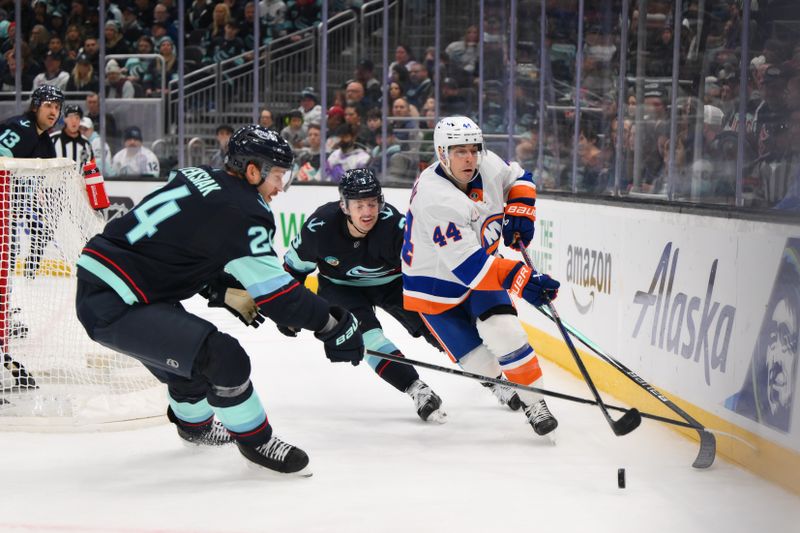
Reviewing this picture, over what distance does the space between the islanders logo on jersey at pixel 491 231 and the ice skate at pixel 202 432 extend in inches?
46.0

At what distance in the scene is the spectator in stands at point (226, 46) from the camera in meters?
8.67

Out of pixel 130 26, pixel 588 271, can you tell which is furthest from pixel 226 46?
→ pixel 588 271

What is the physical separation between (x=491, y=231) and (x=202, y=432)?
4.15ft

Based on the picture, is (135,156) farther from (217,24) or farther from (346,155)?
(346,155)

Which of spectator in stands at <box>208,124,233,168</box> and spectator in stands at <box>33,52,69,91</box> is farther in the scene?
spectator in stands at <box>33,52,69,91</box>

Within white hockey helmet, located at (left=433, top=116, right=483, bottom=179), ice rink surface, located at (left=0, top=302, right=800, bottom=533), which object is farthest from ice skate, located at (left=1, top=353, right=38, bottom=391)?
white hockey helmet, located at (left=433, top=116, right=483, bottom=179)

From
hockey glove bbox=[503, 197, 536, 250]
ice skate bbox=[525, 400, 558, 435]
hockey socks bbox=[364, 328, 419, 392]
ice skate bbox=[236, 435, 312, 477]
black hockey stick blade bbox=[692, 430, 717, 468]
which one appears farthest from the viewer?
hockey socks bbox=[364, 328, 419, 392]

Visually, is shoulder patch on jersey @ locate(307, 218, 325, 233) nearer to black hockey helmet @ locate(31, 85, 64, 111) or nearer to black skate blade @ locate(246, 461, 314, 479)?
black skate blade @ locate(246, 461, 314, 479)

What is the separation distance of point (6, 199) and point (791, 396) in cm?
289

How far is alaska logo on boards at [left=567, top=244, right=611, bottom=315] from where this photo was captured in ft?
14.3

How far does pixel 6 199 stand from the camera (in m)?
3.91

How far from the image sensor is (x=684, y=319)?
3.50m

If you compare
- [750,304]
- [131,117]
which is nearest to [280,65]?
[131,117]

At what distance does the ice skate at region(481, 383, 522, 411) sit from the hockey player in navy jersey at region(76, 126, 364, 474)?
1.17 meters
